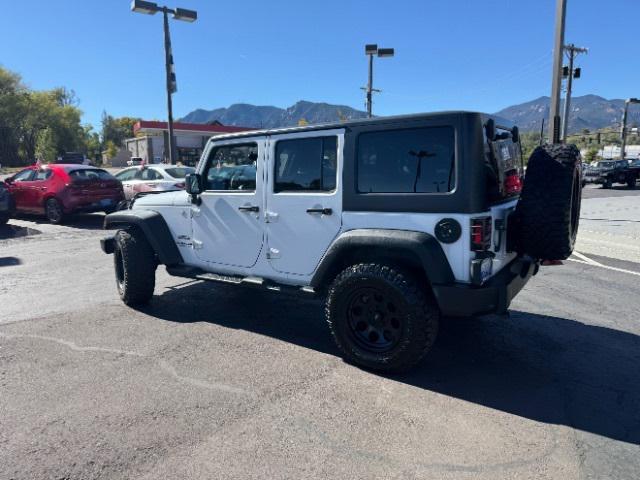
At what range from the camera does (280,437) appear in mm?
2762

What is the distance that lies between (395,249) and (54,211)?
11.1 m

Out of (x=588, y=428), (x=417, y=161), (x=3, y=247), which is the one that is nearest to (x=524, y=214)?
(x=417, y=161)

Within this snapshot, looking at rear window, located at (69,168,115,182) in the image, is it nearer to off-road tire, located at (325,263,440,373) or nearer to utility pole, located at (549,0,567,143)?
off-road tire, located at (325,263,440,373)

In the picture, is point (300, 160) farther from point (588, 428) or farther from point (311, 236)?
point (588, 428)

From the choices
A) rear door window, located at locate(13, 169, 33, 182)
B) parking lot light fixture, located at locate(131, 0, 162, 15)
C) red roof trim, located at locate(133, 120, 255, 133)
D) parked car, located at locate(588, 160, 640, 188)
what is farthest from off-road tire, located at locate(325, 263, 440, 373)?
red roof trim, located at locate(133, 120, 255, 133)

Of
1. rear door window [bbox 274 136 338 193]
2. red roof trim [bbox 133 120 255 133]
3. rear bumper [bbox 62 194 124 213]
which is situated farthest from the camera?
red roof trim [bbox 133 120 255 133]

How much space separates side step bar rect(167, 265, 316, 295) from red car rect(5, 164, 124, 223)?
783 cm

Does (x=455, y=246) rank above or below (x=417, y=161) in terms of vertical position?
below

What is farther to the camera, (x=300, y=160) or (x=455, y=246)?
(x=300, y=160)

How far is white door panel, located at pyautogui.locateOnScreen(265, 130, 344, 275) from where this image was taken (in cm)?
379

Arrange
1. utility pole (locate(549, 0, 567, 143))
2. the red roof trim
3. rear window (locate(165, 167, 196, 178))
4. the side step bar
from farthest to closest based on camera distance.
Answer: the red roof trim < rear window (locate(165, 167, 196, 178)) < utility pole (locate(549, 0, 567, 143)) < the side step bar

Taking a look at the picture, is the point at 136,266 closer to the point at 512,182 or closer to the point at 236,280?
the point at 236,280

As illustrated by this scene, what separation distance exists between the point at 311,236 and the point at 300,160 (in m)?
0.69

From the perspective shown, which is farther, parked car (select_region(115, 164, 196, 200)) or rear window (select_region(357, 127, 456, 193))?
parked car (select_region(115, 164, 196, 200))
